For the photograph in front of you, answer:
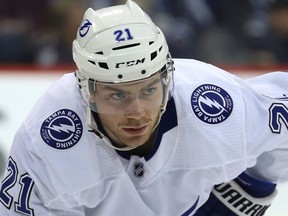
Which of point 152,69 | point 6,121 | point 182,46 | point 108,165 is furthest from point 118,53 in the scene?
point 182,46

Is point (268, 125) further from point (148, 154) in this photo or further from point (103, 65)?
point (103, 65)

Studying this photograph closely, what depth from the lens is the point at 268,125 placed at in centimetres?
305

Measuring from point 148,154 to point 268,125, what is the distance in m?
0.39

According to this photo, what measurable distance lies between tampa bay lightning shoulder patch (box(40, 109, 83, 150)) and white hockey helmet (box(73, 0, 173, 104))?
0.10 meters

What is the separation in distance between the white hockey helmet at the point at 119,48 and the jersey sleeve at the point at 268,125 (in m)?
0.36

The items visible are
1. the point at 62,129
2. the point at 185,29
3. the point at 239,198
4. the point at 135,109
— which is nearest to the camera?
the point at 135,109

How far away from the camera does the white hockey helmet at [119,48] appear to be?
2.77 metres

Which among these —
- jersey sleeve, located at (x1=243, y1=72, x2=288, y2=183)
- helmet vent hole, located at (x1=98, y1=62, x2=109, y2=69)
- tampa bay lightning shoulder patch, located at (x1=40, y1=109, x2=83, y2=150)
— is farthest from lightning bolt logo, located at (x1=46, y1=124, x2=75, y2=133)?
jersey sleeve, located at (x1=243, y1=72, x2=288, y2=183)

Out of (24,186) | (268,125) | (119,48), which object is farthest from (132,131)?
(268,125)

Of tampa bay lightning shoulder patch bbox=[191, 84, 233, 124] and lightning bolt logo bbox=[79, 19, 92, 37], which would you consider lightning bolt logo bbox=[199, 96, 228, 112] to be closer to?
tampa bay lightning shoulder patch bbox=[191, 84, 233, 124]

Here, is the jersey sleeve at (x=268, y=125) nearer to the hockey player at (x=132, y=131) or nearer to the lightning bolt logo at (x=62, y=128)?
the hockey player at (x=132, y=131)

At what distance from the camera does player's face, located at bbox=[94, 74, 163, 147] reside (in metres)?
2.78

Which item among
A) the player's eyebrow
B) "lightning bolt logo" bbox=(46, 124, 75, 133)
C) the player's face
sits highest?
the player's eyebrow

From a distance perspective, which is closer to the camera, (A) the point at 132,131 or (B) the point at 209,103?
(A) the point at 132,131
